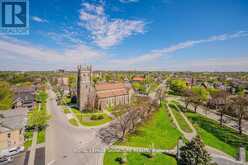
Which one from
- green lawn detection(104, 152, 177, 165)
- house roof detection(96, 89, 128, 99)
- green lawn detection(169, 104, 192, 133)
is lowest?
green lawn detection(104, 152, 177, 165)

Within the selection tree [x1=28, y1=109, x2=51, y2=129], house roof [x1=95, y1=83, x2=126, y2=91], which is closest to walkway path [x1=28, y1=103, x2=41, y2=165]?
tree [x1=28, y1=109, x2=51, y2=129]

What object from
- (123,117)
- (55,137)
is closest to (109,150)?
(123,117)

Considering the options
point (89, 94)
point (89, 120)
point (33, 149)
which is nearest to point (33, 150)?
point (33, 149)

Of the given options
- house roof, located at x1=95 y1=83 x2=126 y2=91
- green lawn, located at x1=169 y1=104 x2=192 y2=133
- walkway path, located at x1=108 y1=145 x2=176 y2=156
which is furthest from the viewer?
house roof, located at x1=95 y1=83 x2=126 y2=91

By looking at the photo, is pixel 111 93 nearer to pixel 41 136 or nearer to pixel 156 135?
pixel 156 135

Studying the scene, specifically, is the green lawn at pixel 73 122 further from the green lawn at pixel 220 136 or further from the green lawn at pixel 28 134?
the green lawn at pixel 220 136

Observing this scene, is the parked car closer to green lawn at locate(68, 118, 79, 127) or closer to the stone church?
green lawn at locate(68, 118, 79, 127)

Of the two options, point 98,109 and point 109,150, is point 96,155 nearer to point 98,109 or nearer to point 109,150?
point 109,150
